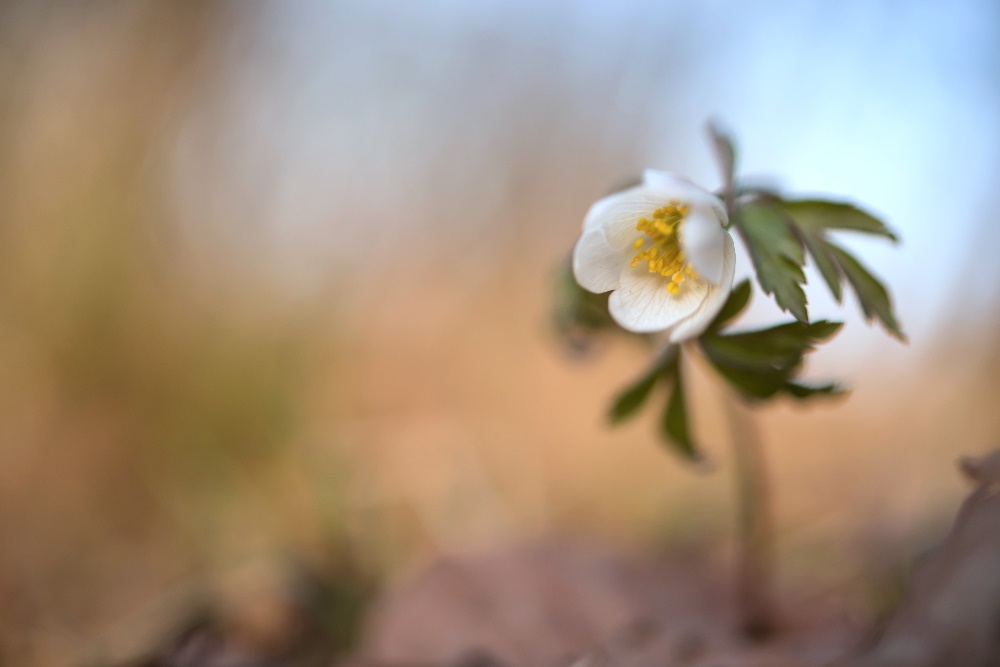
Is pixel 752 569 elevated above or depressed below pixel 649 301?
below

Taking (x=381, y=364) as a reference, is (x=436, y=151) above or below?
above

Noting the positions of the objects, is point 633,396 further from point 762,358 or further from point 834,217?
point 834,217

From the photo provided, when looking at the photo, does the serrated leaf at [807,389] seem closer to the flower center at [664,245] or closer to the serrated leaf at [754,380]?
the serrated leaf at [754,380]

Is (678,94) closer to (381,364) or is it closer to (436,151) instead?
(436,151)

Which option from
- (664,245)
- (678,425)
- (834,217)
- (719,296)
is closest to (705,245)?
(719,296)

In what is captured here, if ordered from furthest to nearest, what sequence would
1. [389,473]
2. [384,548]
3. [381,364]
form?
[381,364]
[389,473]
[384,548]

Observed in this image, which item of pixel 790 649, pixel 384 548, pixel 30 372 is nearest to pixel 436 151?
pixel 30 372

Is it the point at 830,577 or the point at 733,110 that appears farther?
the point at 733,110

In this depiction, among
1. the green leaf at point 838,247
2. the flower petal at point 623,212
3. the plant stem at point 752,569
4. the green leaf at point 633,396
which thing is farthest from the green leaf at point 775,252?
the plant stem at point 752,569
